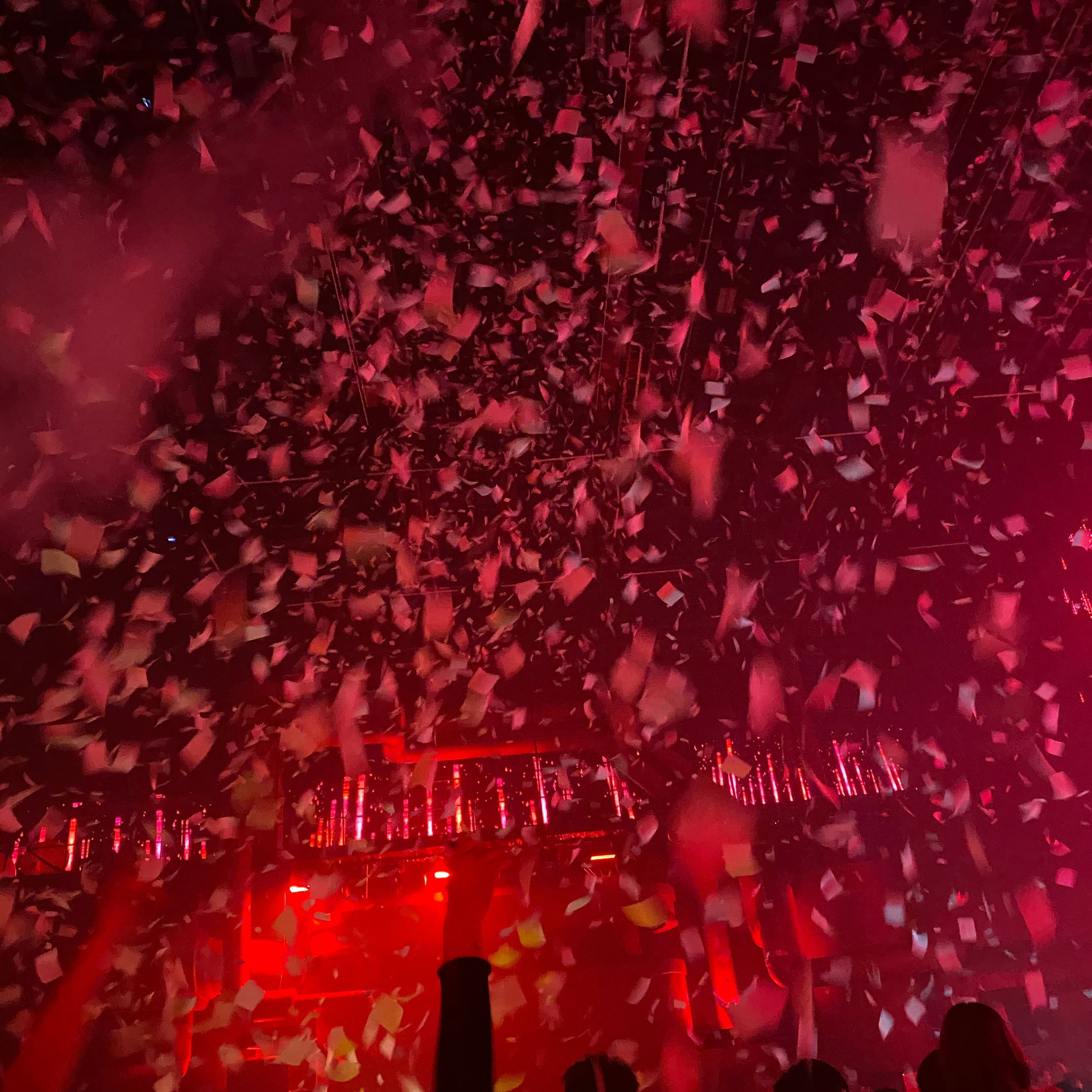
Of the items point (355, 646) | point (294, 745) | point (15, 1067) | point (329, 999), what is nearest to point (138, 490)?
point (355, 646)

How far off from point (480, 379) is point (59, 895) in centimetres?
428

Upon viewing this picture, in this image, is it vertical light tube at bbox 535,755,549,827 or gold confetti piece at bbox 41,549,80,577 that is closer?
gold confetti piece at bbox 41,549,80,577

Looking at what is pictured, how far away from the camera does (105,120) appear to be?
1614 millimetres

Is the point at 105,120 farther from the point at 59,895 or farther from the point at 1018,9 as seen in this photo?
the point at 59,895

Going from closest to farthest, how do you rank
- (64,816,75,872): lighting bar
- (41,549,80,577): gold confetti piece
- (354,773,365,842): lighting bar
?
(41,549,80,577): gold confetti piece → (354,773,365,842): lighting bar → (64,816,75,872): lighting bar

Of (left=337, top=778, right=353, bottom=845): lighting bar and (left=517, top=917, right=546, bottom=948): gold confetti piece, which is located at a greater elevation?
(left=337, top=778, right=353, bottom=845): lighting bar

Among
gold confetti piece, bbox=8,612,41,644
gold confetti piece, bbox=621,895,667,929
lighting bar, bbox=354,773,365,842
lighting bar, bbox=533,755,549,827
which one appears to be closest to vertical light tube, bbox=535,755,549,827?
lighting bar, bbox=533,755,549,827

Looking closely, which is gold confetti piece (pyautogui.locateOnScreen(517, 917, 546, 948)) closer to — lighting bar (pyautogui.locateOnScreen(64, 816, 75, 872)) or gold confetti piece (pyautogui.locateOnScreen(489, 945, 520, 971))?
gold confetti piece (pyautogui.locateOnScreen(489, 945, 520, 971))

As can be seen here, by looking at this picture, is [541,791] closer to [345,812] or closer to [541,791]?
[541,791]

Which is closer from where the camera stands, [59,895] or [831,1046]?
[59,895]

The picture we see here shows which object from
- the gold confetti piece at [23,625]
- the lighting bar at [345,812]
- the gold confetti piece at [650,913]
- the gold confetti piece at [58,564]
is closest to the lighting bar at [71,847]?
the lighting bar at [345,812]

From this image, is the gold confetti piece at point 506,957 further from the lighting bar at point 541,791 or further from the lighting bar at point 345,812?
the lighting bar at point 345,812

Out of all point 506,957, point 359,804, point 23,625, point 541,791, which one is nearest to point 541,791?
point 541,791

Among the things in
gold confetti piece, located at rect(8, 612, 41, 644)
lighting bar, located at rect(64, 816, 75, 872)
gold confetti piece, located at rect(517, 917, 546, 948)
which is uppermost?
gold confetti piece, located at rect(8, 612, 41, 644)
